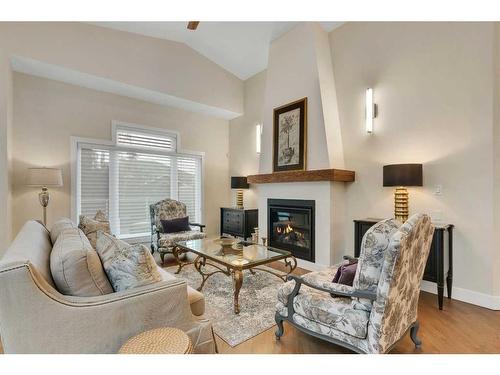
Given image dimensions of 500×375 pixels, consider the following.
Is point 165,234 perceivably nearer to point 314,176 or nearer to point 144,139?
point 144,139

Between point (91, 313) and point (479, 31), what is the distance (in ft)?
13.1

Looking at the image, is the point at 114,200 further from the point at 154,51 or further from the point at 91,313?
the point at 91,313

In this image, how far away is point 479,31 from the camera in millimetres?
2582

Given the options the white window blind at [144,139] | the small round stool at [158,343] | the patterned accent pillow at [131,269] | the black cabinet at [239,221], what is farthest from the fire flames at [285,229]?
the small round stool at [158,343]

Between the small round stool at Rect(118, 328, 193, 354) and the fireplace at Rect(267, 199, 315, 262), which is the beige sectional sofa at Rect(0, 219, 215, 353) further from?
the fireplace at Rect(267, 199, 315, 262)

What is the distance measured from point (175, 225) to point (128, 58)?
282 cm

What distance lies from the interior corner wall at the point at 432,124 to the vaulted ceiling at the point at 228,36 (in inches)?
39.1

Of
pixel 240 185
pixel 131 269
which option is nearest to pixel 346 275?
pixel 131 269

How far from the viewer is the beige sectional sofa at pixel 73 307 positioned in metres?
1.09

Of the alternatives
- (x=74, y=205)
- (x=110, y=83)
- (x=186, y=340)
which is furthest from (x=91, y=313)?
(x=110, y=83)

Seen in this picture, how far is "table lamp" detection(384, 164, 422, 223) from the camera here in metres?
2.78

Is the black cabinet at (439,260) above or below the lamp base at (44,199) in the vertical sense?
below

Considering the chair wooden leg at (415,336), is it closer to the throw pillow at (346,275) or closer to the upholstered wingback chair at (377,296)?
the upholstered wingback chair at (377,296)

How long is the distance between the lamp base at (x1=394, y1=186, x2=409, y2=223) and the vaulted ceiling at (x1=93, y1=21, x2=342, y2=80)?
8.61 ft
